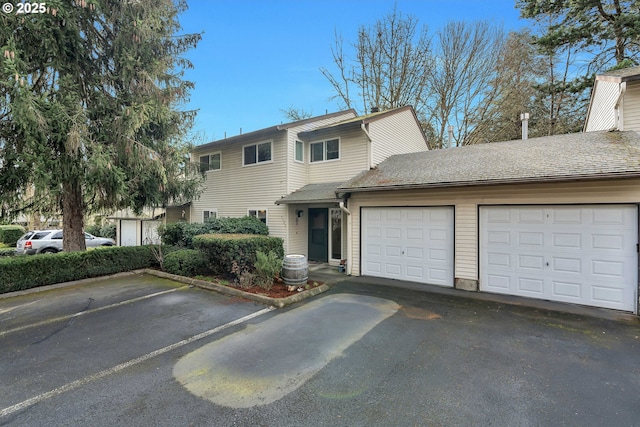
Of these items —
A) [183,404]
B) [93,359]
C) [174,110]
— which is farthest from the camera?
[174,110]

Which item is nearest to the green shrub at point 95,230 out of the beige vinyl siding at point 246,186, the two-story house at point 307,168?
the beige vinyl siding at point 246,186

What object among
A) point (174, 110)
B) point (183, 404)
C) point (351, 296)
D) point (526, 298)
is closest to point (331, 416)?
point (183, 404)

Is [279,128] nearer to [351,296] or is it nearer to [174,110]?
[174,110]

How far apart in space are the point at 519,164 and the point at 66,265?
1236 cm

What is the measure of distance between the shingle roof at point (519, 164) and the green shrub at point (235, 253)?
3.08 meters

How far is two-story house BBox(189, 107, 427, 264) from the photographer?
446 inches

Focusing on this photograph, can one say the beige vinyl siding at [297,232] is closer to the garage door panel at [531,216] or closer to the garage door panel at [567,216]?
the garage door panel at [531,216]

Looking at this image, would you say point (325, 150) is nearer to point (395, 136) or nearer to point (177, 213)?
point (395, 136)

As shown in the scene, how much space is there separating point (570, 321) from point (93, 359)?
7928 mm

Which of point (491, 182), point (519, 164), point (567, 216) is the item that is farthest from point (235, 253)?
point (567, 216)

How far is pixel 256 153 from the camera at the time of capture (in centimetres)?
1284

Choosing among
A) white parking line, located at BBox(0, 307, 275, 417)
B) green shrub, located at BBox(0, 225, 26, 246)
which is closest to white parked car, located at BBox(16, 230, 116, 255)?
green shrub, located at BBox(0, 225, 26, 246)

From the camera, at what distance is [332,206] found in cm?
1155

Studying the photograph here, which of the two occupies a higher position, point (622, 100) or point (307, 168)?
point (622, 100)
